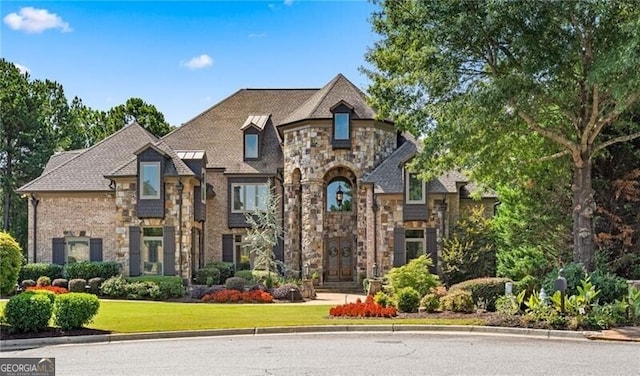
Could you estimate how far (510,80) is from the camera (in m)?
17.2

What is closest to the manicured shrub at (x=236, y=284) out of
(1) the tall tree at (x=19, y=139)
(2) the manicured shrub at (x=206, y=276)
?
(2) the manicured shrub at (x=206, y=276)

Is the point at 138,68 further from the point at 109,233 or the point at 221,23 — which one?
the point at 109,233

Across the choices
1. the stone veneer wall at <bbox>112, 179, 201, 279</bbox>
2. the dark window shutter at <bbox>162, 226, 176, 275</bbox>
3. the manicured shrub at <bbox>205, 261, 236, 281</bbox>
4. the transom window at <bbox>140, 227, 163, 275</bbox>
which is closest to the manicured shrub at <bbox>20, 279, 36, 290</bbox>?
the stone veneer wall at <bbox>112, 179, 201, 279</bbox>

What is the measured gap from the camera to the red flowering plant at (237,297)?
25.6 meters

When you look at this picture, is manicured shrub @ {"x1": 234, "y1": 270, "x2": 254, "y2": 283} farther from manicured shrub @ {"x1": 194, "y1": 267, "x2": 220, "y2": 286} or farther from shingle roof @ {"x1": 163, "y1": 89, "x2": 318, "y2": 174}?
shingle roof @ {"x1": 163, "y1": 89, "x2": 318, "y2": 174}

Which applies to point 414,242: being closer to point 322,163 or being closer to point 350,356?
point 322,163

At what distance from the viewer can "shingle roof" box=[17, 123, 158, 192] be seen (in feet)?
104

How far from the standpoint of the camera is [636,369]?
10.4 metres

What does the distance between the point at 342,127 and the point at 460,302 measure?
14.8 m

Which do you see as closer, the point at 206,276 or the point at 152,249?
the point at 152,249

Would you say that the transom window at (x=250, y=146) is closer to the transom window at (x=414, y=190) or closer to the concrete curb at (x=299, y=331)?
the transom window at (x=414, y=190)

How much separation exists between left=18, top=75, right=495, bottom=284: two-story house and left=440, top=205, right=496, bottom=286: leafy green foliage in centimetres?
110

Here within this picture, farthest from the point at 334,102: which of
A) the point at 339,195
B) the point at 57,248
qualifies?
the point at 57,248

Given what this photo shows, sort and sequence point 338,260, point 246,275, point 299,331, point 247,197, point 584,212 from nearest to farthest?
1. point 299,331
2. point 584,212
3. point 246,275
4. point 338,260
5. point 247,197
